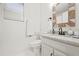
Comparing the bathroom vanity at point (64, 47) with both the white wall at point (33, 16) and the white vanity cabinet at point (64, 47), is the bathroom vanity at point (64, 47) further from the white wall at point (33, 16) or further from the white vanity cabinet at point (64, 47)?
the white wall at point (33, 16)

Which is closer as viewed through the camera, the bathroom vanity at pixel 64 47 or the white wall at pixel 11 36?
the bathroom vanity at pixel 64 47

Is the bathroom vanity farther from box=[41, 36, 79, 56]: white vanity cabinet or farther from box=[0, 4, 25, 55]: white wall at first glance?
box=[0, 4, 25, 55]: white wall

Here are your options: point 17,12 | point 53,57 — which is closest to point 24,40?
point 17,12

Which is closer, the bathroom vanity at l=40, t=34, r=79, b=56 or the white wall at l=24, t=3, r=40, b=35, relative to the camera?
the bathroom vanity at l=40, t=34, r=79, b=56

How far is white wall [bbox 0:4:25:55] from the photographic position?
210 centimetres

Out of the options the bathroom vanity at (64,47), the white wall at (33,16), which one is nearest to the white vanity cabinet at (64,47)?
the bathroom vanity at (64,47)

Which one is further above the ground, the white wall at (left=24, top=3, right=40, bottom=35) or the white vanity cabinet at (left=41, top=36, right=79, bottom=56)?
the white wall at (left=24, top=3, right=40, bottom=35)

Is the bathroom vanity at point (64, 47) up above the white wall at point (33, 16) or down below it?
below

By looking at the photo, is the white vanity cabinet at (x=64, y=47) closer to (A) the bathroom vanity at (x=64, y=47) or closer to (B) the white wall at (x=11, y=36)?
(A) the bathroom vanity at (x=64, y=47)

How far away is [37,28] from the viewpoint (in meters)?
2.10

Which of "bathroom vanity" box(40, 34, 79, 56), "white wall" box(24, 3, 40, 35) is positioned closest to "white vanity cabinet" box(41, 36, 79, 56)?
"bathroom vanity" box(40, 34, 79, 56)

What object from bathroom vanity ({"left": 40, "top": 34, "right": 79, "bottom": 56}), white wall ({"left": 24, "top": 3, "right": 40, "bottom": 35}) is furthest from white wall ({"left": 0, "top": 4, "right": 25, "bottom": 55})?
bathroom vanity ({"left": 40, "top": 34, "right": 79, "bottom": 56})

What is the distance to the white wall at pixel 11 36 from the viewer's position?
2102 millimetres

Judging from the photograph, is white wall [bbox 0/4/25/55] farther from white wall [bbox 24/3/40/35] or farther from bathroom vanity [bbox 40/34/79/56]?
bathroom vanity [bbox 40/34/79/56]
